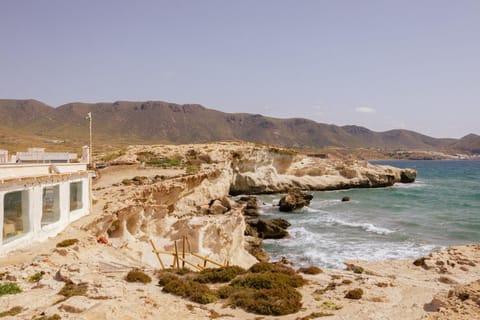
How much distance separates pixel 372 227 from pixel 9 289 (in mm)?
31452

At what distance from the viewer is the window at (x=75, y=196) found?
20.2m

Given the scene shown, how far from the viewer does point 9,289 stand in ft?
34.1

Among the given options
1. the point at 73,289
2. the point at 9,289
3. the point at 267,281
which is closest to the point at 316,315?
the point at 267,281

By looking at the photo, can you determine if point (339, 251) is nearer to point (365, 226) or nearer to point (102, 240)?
point (365, 226)

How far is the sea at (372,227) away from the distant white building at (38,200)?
13.6 m

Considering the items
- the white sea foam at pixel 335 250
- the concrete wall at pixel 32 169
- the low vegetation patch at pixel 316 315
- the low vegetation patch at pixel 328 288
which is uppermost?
the concrete wall at pixel 32 169

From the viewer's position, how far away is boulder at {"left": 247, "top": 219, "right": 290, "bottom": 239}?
3145 centimetres

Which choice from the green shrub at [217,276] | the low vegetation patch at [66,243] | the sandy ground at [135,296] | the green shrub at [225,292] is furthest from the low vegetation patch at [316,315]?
the low vegetation patch at [66,243]

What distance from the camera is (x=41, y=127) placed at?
175 metres

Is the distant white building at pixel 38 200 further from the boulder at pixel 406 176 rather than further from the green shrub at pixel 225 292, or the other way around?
the boulder at pixel 406 176

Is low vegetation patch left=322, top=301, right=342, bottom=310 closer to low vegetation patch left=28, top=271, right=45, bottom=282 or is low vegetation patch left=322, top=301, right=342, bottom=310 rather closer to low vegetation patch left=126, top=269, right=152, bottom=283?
low vegetation patch left=126, top=269, right=152, bottom=283

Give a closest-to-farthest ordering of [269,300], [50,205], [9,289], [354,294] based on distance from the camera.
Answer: [9,289] → [269,300] → [354,294] → [50,205]

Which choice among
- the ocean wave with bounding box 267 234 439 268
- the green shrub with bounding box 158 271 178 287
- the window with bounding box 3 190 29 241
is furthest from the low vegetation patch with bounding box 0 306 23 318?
the ocean wave with bounding box 267 234 439 268

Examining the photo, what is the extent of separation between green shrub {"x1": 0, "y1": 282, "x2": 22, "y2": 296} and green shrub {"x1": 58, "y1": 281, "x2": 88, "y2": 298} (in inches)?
50.2
